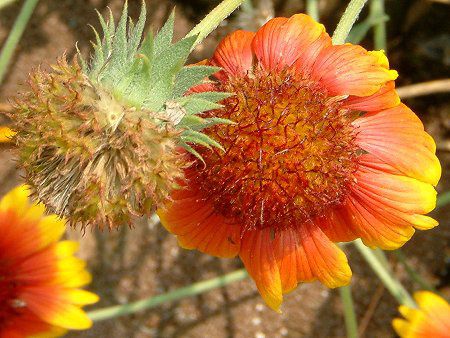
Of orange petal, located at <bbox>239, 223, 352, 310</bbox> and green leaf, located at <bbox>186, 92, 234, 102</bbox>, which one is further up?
green leaf, located at <bbox>186, 92, 234, 102</bbox>

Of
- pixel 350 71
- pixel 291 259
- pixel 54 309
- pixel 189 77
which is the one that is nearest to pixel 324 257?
pixel 291 259

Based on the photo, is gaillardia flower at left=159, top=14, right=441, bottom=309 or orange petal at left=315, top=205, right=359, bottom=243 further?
orange petal at left=315, top=205, right=359, bottom=243

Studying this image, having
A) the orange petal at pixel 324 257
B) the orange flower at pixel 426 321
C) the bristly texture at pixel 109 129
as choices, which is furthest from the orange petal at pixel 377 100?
the orange flower at pixel 426 321

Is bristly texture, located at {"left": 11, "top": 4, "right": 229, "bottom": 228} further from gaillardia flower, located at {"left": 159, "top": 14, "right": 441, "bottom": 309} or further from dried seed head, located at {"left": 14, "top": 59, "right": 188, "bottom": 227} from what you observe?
gaillardia flower, located at {"left": 159, "top": 14, "right": 441, "bottom": 309}

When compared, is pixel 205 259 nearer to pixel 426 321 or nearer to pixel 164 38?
pixel 426 321

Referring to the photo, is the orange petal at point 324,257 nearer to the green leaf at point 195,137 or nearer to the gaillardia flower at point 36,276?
the green leaf at point 195,137

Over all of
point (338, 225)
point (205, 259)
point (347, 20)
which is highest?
point (347, 20)

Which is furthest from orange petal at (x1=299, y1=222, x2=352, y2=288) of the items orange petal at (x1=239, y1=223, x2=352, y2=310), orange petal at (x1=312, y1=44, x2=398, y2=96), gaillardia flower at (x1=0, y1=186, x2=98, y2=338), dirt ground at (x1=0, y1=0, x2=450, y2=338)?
dirt ground at (x1=0, y1=0, x2=450, y2=338)

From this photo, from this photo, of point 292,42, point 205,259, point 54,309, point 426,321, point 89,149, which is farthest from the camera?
point 205,259
